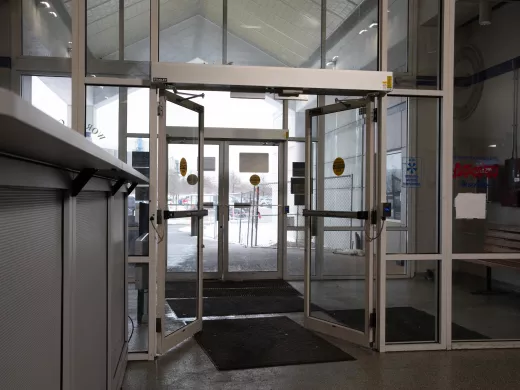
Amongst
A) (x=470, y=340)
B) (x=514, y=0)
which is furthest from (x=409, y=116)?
(x=470, y=340)

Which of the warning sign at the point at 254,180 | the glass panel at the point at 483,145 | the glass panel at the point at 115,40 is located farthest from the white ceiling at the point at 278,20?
the warning sign at the point at 254,180

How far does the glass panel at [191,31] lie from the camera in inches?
147

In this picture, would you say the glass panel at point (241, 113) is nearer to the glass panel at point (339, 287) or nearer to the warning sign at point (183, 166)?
the warning sign at point (183, 166)

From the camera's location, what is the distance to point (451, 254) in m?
3.88

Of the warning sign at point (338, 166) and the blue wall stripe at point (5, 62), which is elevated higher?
the blue wall stripe at point (5, 62)

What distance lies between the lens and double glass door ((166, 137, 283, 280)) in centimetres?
703

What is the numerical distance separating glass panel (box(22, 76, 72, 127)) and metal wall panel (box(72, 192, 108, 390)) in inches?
57.1

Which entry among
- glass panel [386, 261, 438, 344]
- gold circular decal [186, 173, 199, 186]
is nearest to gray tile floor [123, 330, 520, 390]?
glass panel [386, 261, 438, 344]

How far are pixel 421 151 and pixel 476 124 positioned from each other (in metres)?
0.60

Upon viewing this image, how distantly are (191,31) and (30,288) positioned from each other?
137 inches

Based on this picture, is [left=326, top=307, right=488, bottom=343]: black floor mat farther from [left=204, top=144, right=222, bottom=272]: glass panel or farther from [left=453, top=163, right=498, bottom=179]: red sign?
[left=204, top=144, right=222, bottom=272]: glass panel

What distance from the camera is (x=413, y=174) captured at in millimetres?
3979

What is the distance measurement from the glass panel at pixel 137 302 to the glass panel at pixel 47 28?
191 cm

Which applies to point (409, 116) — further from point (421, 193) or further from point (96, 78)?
point (96, 78)
